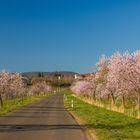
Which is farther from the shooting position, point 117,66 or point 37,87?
point 37,87

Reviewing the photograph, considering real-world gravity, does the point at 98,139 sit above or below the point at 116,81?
below

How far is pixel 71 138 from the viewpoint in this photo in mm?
19172

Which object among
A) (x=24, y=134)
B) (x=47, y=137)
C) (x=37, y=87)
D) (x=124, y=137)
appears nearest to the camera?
(x=124, y=137)

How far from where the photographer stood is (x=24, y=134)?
21.0 metres

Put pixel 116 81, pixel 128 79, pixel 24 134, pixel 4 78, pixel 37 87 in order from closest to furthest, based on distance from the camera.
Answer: pixel 24 134 < pixel 128 79 < pixel 116 81 < pixel 4 78 < pixel 37 87

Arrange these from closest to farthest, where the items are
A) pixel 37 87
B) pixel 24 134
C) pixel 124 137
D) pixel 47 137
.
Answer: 1. pixel 124 137
2. pixel 47 137
3. pixel 24 134
4. pixel 37 87

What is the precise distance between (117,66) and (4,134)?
29.7 metres

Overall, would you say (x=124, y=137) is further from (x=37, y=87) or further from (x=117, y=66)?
(x=37, y=87)

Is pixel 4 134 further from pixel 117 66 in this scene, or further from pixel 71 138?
pixel 117 66

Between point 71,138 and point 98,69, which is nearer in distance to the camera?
point 71,138

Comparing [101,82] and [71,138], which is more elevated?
[101,82]

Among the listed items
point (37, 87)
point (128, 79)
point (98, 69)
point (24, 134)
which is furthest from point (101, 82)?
point (37, 87)

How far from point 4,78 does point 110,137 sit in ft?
179

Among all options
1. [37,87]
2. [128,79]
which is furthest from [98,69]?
[37,87]
